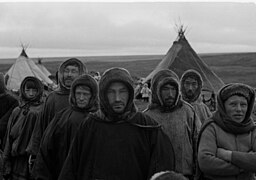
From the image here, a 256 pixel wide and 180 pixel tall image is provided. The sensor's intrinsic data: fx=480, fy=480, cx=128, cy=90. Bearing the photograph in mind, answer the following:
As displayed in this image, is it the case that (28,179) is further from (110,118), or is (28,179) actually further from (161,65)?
(161,65)

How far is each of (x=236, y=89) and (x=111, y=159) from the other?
1107 millimetres

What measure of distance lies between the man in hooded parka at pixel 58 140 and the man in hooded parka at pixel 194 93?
144 centimetres

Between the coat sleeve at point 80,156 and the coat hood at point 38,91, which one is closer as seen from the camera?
the coat sleeve at point 80,156

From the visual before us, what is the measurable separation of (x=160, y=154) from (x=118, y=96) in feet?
1.60

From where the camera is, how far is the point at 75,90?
425cm

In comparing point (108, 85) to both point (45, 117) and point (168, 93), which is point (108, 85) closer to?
point (168, 93)

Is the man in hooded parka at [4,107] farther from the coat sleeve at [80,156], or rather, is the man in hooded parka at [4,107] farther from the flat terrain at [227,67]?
the flat terrain at [227,67]

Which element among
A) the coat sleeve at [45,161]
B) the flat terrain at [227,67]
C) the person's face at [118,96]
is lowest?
the coat sleeve at [45,161]

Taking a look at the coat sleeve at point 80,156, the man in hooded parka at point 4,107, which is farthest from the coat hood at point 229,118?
the man in hooded parka at point 4,107

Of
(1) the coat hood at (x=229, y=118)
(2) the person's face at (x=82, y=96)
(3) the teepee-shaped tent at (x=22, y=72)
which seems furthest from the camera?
(3) the teepee-shaped tent at (x=22, y=72)

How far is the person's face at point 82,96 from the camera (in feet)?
13.9

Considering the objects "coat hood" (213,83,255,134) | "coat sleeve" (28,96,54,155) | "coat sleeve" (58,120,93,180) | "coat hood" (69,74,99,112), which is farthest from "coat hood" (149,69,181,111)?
"coat sleeve" (58,120,93,180)

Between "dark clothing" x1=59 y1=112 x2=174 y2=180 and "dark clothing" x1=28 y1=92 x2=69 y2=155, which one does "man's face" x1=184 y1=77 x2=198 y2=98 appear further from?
"dark clothing" x1=59 y1=112 x2=174 y2=180

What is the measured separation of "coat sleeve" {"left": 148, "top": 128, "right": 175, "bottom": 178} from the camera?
3234 millimetres
